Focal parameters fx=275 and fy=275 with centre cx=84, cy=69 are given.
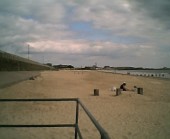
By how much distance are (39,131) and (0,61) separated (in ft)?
34.5

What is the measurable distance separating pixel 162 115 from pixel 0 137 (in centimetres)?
700

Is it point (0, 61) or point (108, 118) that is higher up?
point (0, 61)

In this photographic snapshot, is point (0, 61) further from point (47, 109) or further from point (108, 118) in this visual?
point (108, 118)

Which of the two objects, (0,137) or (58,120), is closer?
(0,137)

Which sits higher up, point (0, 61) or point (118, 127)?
point (0, 61)

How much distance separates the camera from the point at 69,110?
11.4 meters

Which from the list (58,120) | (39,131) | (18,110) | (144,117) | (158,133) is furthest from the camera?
(18,110)

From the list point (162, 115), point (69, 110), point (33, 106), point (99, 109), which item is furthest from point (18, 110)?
point (162, 115)

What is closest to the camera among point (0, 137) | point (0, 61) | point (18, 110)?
point (0, 137)

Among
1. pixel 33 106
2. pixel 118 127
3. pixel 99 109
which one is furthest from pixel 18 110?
pixel 118 127

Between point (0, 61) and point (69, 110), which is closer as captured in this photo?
point (69, 110)

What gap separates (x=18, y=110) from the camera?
445 inches

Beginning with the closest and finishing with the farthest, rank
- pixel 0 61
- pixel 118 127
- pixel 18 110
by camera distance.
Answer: pixel 118 127, pixel 18 110, pixel 0 61

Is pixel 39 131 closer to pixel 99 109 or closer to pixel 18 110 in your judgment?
pixel 18 110
